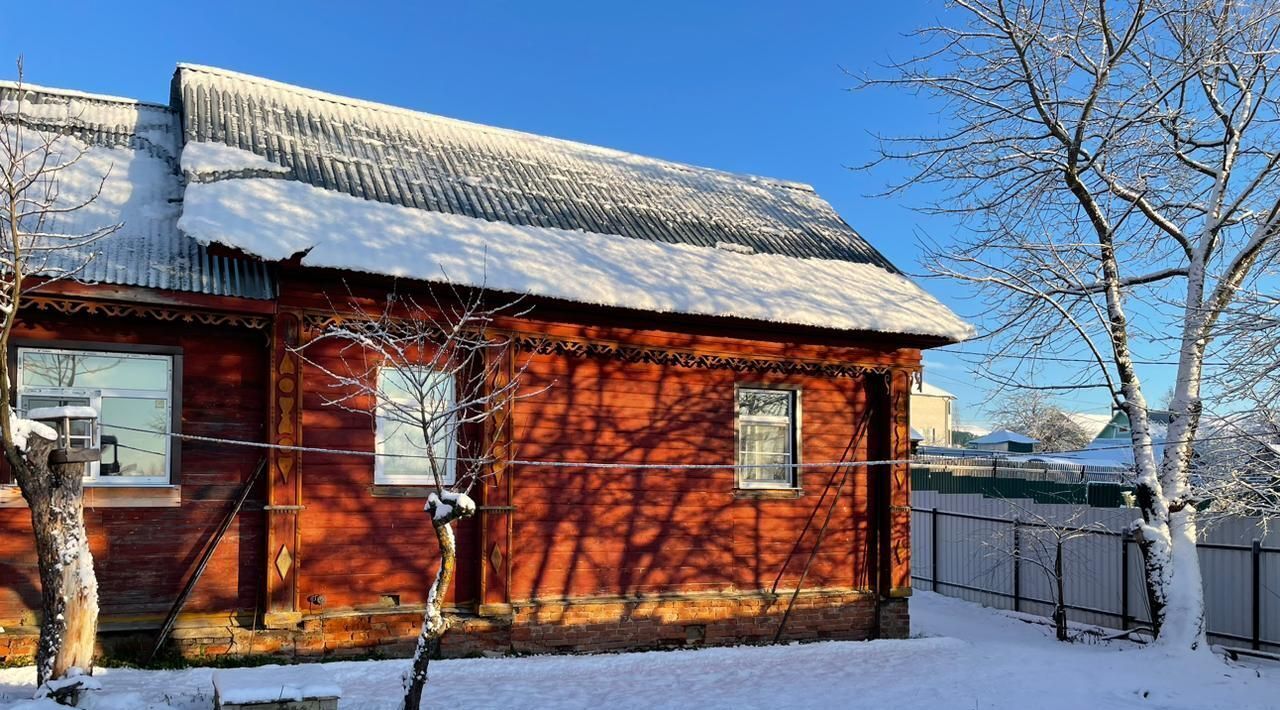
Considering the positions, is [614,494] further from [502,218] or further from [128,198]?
[128,198]

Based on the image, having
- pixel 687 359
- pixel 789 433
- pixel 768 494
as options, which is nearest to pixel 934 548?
pixel 789 433

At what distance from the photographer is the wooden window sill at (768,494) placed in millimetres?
12555

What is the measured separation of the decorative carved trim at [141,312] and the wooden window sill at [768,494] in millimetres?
5924

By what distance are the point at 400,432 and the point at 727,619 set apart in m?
4.63

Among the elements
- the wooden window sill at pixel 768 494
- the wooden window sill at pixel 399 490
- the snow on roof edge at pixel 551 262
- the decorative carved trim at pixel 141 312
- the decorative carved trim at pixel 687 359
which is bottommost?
the wooden window sill at pixel 768 494

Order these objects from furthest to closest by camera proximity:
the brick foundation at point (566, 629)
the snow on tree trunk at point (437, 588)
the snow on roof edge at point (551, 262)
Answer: the snow on roof edge at point (551, 262) < the brick foundation at point (566, 629) < the snow on tree trunk at point (437, 588)

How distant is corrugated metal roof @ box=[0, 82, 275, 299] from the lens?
29.9ft

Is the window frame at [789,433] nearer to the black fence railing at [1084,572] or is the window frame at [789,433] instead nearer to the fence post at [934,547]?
the black fence railing at [1084,572]

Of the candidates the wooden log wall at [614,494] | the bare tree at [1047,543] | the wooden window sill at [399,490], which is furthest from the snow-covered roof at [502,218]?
the bare tree at [1047,543]

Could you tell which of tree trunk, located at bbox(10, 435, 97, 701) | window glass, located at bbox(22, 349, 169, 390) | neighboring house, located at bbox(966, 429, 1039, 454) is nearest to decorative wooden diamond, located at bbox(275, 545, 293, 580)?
window glass, located at bbox(22, 349, 169, 390)

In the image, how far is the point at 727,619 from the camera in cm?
1234

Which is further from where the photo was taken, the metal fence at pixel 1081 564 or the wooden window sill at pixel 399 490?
the metal fence at pixel 1081 564

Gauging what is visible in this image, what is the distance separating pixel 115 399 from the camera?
368 inches

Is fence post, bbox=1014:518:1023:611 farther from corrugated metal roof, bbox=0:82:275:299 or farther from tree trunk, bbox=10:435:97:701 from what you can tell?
tree trunk, bbox=10:435:97:701
